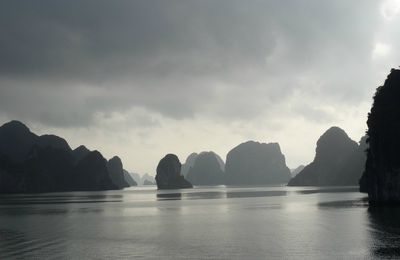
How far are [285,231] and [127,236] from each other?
1932 cm

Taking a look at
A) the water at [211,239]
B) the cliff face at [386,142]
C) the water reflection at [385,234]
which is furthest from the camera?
the cliff face at [386,142]

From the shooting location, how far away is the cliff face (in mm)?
90688

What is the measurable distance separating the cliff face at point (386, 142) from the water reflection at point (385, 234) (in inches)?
860

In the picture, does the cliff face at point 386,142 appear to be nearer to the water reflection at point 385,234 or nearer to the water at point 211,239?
the water reflection at point 385,234

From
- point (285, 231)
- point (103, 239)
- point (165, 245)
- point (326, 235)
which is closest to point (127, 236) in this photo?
point (103, 239)

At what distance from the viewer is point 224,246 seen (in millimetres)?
44500

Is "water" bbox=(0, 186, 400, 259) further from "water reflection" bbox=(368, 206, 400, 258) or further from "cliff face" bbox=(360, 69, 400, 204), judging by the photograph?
"cliff face" bbox=(360, 69, 400, 204)

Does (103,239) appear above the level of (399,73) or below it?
below

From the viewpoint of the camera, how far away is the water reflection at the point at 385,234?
38.7 meters

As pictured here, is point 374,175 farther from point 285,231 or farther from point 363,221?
point 285,231

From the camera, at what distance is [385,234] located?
49188 mm

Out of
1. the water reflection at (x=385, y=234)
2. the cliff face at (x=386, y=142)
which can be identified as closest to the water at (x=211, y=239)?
the water reflection at (x=385, y=234)

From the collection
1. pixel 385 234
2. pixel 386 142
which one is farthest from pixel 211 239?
pixel 386 142

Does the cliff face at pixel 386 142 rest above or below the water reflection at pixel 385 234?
above
